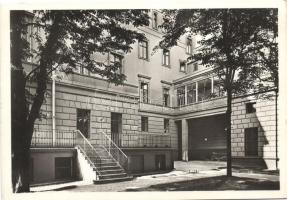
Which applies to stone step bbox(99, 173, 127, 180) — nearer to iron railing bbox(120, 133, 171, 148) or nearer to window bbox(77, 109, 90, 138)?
iron railing bbox(120, 133, 171, 148)

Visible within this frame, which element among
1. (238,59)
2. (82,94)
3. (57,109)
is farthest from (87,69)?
(238,59)

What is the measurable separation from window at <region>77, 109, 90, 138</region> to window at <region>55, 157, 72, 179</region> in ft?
3.29

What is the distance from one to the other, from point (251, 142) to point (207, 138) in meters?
0.94

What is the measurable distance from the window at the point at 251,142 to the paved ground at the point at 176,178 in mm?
457

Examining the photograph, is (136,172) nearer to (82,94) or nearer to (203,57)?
(82,94)

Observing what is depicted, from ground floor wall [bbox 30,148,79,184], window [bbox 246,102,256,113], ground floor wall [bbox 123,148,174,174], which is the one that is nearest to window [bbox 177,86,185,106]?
ground floor wall [bbox 123,148,174,174]

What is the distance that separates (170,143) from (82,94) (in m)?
2.22

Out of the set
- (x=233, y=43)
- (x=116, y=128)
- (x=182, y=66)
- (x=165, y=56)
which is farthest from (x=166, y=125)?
(x=233, y=43)

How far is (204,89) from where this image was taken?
7.59m

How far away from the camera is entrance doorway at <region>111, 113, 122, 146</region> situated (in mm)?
7656

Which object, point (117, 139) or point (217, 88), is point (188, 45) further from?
point (117, 139)

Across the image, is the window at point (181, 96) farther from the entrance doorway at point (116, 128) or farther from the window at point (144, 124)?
the entrance doorway at point (116, 128)

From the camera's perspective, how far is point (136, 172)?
8.15 metres

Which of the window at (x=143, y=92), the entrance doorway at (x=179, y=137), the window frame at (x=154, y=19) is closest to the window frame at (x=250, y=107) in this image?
the entrance doorway at (x=179, y=137)
